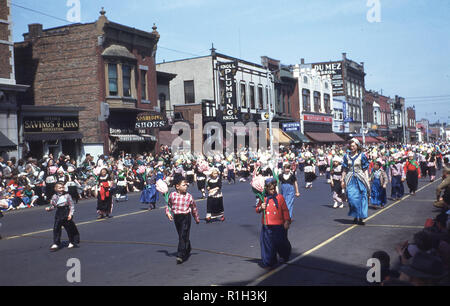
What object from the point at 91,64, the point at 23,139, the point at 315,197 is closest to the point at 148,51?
the point at 91,64

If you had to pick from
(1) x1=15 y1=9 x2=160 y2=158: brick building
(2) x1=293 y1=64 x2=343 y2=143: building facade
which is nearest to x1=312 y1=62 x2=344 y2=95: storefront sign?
(2) x1=293 y1=64 x2=343 y2=143: building facade

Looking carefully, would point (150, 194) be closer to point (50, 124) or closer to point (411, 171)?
point (411, 171)

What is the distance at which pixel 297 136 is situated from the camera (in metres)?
51.9

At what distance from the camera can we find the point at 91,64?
30.2m

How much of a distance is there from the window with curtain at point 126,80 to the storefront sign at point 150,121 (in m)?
→ 1.76

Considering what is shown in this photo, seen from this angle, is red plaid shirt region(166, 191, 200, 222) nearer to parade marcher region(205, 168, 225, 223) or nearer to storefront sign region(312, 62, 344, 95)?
parade marcher region(205, 168, 225, 223)

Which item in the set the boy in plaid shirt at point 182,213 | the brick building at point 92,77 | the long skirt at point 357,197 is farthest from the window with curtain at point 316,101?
the boy in plaid shirt at point 182,213

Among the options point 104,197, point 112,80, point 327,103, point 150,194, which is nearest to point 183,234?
point 104,197

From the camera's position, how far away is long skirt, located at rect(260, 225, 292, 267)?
739 centimetres

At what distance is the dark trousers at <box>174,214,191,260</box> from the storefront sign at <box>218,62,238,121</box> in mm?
32554

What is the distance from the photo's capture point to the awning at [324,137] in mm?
55750

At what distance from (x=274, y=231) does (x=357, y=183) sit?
14.8 feet

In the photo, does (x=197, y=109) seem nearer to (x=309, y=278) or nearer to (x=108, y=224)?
(x=108, y=224)

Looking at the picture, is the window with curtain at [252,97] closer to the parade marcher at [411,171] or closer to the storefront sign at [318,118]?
the storefront sign at [318,118]
